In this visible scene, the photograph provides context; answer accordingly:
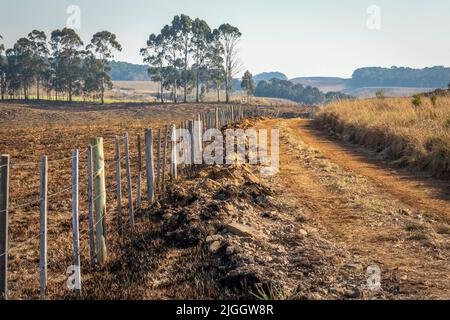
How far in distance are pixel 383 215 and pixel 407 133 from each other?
7.85 meters

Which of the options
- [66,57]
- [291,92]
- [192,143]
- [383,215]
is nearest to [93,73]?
[66,57]

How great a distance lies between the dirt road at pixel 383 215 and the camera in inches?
239

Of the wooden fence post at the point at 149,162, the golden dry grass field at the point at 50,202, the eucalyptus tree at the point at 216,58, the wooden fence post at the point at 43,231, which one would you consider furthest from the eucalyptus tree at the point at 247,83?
the wooden fence post at the point at 43,231

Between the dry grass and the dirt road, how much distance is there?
741mm

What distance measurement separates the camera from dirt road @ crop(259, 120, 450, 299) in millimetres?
6066

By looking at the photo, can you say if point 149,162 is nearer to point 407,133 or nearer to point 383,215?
point 383,215

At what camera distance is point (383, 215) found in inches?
356

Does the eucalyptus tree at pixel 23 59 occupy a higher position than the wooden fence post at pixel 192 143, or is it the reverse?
the eucalyptus tree at pixel 23 59

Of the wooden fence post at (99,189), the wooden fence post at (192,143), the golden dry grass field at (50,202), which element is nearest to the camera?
the golden dry grass field at (50,202)

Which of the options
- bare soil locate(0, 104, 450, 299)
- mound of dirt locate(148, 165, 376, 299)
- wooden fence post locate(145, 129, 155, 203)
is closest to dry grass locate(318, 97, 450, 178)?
bare soil locate(0, 104, 450, 299)

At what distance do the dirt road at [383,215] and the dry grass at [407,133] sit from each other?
741 millimetres

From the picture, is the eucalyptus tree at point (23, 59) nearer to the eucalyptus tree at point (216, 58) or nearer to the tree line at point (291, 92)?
the eucalyptus tree at point (216, 58)

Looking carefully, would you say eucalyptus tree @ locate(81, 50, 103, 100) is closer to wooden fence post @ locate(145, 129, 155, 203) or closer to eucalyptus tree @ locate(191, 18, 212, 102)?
eucalyptus tree @ locate(191, 18, 212, 102)
